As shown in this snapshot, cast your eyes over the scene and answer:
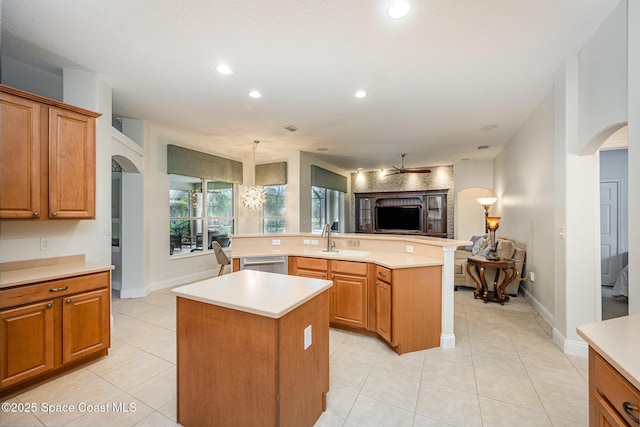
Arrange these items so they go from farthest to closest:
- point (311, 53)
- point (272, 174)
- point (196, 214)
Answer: point (272, 174)
point (196, 214)
point (311, 53)

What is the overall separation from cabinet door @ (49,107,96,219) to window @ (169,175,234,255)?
2384mm

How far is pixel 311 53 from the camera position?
2426mm

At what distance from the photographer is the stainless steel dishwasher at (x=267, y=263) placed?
130 inches

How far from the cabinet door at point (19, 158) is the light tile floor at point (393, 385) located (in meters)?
1.43

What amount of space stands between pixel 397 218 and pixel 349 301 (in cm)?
578

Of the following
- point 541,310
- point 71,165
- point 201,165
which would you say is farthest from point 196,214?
Result: point 541,310

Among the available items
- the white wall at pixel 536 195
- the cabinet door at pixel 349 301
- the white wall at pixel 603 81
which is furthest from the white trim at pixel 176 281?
the white wall at pixel 603 81

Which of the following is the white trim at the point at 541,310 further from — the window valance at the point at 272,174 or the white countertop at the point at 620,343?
the window valance at the point at 272,174

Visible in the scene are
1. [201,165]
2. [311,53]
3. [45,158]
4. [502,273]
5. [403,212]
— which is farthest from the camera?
[403,212]

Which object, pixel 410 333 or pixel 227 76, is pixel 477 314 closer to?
pixel 410 333

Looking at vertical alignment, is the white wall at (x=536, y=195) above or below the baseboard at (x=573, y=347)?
above

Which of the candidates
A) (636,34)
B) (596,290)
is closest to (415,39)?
(636,34)

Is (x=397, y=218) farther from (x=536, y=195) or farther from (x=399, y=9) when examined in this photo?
(x=399, y=9)

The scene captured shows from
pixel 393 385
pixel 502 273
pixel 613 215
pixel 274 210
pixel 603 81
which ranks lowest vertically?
pixel 393 385
